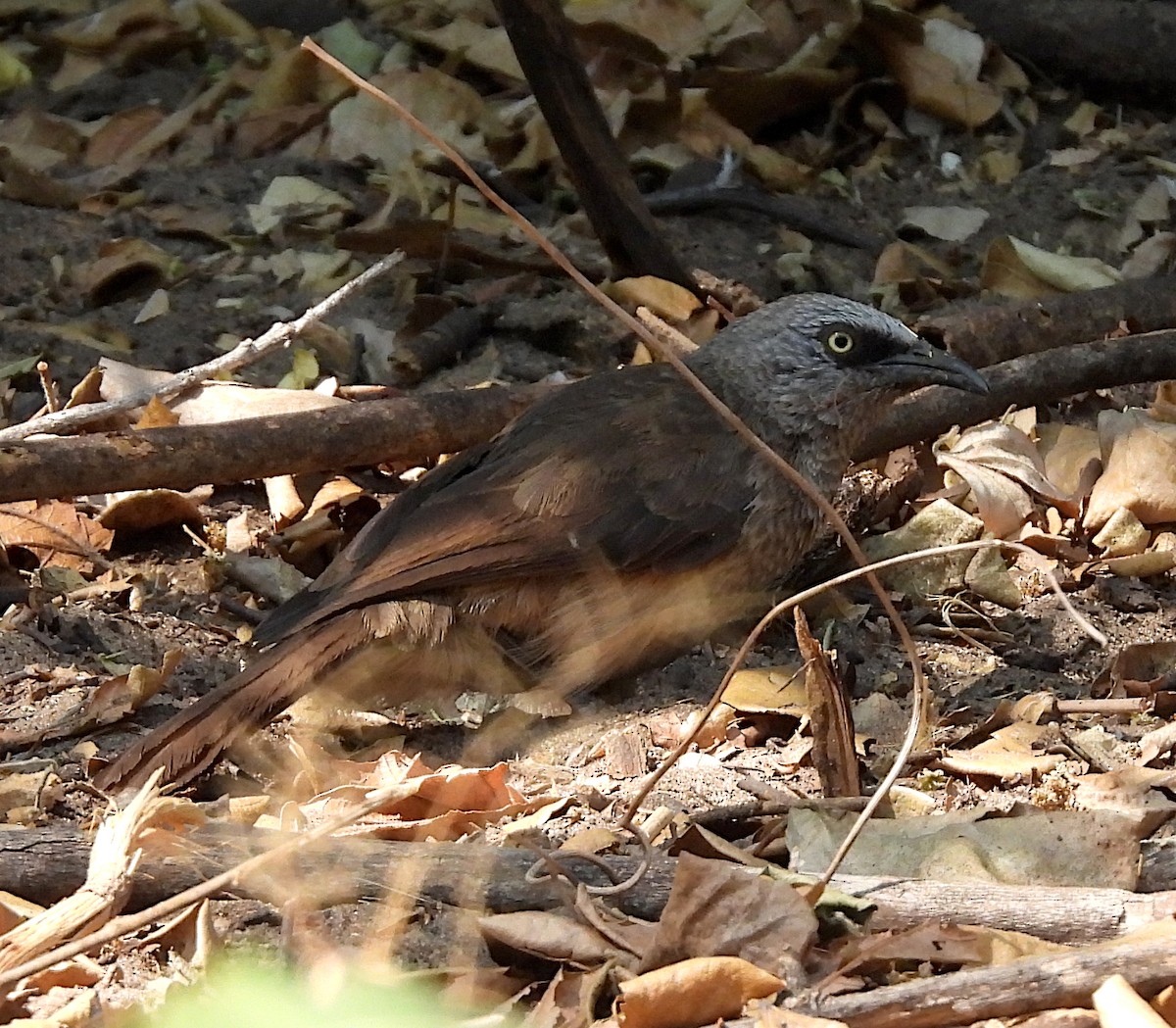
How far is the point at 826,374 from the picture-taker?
14.7ft

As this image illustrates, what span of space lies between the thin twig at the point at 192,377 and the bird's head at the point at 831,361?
1087mm

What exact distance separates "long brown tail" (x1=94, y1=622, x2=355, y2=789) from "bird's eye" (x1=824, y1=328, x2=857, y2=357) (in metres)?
1.60

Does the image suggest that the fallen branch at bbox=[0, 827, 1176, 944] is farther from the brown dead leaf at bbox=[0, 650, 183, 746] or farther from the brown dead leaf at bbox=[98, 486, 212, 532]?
the brown dead leaf at bbox=[98, 486, 212, 532]

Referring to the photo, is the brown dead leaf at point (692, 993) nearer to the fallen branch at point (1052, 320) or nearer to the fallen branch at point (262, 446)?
the fallen branch at point (262, 446)

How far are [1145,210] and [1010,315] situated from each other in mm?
1478

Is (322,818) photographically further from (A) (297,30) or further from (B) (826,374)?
(A) (297,30)

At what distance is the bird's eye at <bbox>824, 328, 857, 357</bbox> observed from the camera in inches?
176

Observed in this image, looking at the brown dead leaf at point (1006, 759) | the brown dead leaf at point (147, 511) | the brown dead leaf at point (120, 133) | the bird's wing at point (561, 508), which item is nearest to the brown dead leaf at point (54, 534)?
the brown dead leaf at point (147, 511)

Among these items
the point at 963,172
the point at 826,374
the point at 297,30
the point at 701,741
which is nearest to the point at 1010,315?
the point at 826,374

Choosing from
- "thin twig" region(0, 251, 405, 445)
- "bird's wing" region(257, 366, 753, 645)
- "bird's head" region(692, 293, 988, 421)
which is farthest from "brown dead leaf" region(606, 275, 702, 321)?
"bird's wing" region(257, 366, 753, 645)

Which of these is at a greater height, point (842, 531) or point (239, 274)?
point (842, 531)

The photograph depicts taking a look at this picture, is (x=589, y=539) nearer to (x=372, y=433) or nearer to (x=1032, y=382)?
(x=372, y=433)

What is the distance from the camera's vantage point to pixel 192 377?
15.6 ft

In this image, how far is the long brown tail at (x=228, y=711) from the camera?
3375 millimetres
